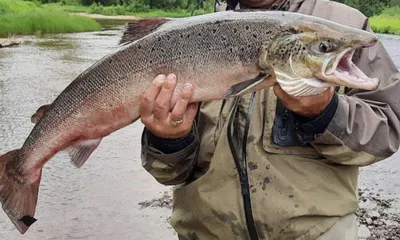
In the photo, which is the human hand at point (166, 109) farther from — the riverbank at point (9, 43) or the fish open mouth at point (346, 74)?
the riverbank at point (9, 43)

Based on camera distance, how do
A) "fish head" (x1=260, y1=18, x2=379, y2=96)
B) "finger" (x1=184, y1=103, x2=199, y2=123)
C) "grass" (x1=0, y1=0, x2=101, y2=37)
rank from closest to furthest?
"fish head" (x1=260, y1=18, x2=379, y2=96)
"finger" (x1=184, y1=103, x2=199, y2=123)
"grass" (x1=0, y1=0, x2=101, y2=37)

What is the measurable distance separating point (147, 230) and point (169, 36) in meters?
3.61

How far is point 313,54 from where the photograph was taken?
2268mm

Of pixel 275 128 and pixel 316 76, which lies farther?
pixel 275 128

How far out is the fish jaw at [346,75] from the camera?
6.90 ft

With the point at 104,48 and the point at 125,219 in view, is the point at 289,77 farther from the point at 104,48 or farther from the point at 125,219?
the point at 104,48

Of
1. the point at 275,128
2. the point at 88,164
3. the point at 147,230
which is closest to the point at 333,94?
the point at 275,128

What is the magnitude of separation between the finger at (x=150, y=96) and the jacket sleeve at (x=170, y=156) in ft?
0.68

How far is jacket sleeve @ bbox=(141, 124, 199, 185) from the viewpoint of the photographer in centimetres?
267

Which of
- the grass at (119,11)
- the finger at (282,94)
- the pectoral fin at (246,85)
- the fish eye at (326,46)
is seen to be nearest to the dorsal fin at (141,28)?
the pectoral fin at (246,85)

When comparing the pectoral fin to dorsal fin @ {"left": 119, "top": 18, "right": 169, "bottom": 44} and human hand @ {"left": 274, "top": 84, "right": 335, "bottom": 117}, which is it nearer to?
human hand @ {"left": 274, "top": 84, "right": 335, "bottom": 117}

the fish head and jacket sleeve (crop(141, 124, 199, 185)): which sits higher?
the fish head

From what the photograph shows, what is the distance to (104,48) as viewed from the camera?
2492 centimetres

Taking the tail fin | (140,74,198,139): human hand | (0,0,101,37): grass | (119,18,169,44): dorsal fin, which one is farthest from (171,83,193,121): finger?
(0,0,101,37): grass
